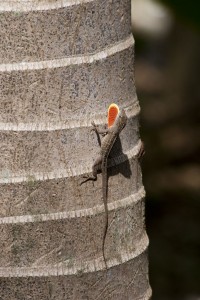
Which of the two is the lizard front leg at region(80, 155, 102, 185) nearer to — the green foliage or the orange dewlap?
the orange dewlap

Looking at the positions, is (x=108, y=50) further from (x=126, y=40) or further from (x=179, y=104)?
(x=179, y=104)

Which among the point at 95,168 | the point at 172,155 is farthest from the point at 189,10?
the point at 172,155

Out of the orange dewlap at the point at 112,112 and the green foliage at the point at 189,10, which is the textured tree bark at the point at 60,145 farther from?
the green foliage at the point at 189,10

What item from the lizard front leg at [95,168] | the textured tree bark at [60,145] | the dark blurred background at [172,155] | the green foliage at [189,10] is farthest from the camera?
the dark blurred background at [172,155]

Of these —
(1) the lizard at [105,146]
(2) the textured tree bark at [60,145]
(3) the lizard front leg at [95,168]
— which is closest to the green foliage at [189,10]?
(2) the textured tree bark at [60,145]

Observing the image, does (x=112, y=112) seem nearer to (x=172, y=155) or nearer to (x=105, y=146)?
(x=105, y=146)

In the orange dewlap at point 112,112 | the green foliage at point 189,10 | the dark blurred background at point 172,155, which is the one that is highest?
the orange dewlap at point 112,112
